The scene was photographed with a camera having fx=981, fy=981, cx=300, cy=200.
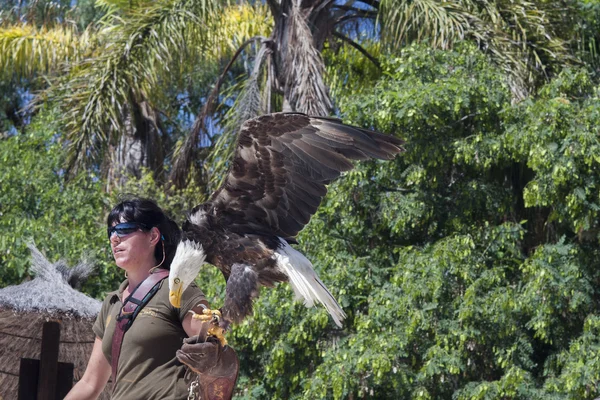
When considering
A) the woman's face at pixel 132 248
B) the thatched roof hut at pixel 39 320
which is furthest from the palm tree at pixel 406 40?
the woman's face at pixel 132 248

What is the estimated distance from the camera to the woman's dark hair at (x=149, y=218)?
3.54 m

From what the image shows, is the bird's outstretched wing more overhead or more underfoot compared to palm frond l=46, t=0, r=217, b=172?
more overhead

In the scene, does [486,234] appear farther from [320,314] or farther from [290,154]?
[290,154]

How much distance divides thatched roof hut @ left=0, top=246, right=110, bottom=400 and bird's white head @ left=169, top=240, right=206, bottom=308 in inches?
124

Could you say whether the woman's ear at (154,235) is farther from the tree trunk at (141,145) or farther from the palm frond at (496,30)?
the tree trunk at (141,145)

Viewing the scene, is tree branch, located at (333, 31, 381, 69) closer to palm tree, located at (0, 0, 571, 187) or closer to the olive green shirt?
palm tree, located at (0, 0, 571, 187)

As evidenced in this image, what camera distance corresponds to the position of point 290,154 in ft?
13.6

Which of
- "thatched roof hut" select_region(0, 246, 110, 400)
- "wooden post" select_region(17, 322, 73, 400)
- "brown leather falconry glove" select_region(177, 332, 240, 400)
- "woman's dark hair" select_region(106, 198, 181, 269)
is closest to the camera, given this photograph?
"brown leather falconry glove" select_region(177, 332, 240, 400)

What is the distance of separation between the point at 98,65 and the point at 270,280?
20.6ft

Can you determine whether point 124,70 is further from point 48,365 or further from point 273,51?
point 48,365

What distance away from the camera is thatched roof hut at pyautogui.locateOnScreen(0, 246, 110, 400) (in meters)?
6.64

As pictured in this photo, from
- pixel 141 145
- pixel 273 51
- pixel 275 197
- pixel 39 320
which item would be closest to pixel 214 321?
pixel 275 197

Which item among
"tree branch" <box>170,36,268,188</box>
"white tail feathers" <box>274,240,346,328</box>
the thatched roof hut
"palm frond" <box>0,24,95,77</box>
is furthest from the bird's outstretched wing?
"palm frond" <box>0,24,95,77</box>

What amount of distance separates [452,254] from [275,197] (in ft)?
13.6
